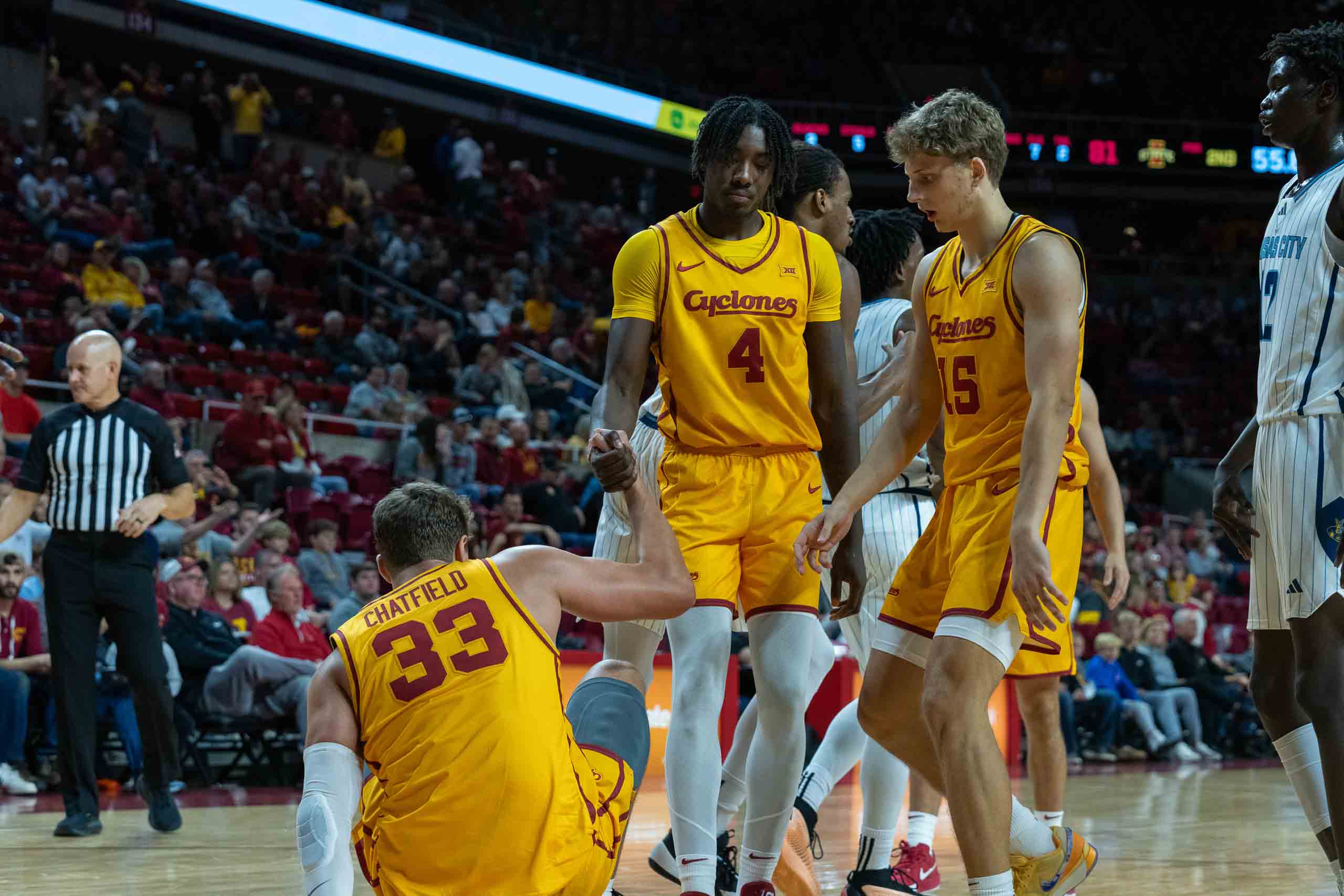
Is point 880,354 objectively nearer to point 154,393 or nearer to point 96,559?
point 96,559

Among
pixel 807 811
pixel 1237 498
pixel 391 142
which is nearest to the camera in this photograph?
pixel 1237 498

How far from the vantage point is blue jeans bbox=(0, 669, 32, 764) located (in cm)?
792

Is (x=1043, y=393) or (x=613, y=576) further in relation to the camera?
(x=1043, y=393)

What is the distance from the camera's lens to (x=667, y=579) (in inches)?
135

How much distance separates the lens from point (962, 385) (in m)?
3.85

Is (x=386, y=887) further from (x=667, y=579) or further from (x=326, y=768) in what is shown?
(x=667, y=579)

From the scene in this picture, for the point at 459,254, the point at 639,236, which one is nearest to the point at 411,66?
the point at 459,254

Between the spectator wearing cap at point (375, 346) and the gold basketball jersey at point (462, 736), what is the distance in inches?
497

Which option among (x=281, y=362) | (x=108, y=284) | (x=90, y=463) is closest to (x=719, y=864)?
(x=90, y=463)

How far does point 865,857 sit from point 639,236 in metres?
2.00

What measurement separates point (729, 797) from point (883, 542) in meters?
1.01

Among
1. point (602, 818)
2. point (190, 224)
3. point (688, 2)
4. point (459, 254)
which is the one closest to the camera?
point (602, 818)

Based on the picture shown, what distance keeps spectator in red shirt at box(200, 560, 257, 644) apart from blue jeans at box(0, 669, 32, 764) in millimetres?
1521

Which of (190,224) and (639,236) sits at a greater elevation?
(190,224)
